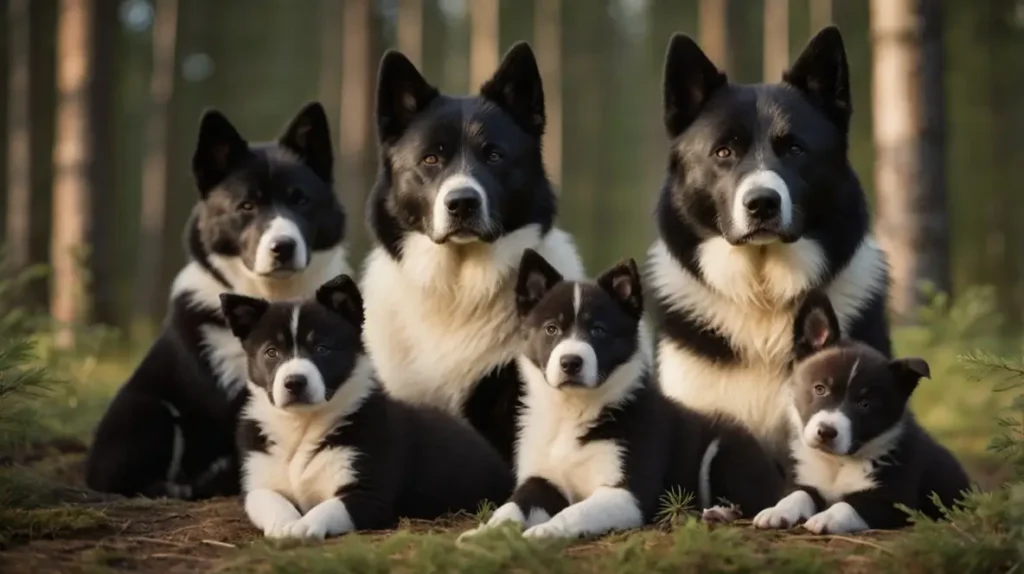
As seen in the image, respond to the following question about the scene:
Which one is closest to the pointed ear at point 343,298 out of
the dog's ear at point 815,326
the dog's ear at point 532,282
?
the dog's ear at point 532,282

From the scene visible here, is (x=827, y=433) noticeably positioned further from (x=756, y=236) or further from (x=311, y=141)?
(x=311, y=141)

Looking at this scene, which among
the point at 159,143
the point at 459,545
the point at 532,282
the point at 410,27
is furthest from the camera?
the point at 410,27

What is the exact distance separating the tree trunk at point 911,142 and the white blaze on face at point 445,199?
5.12 m

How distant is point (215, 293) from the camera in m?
6.30

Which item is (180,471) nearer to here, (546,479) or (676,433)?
(546,479)

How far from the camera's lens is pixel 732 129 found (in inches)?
209

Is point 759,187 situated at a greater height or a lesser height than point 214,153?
lesser

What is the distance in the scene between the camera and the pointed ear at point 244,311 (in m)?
5.24

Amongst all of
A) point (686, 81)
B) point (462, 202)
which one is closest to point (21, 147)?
point (462, 202)

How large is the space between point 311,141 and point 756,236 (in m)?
2.64

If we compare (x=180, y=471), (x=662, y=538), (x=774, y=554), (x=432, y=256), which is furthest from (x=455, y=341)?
(x=774, y=554)

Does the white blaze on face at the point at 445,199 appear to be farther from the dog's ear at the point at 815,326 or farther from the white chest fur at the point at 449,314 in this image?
the dog's ear at the point at 815,326

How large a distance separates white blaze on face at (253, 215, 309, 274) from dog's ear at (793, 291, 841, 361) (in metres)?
2.47

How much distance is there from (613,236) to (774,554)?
3628 cm
